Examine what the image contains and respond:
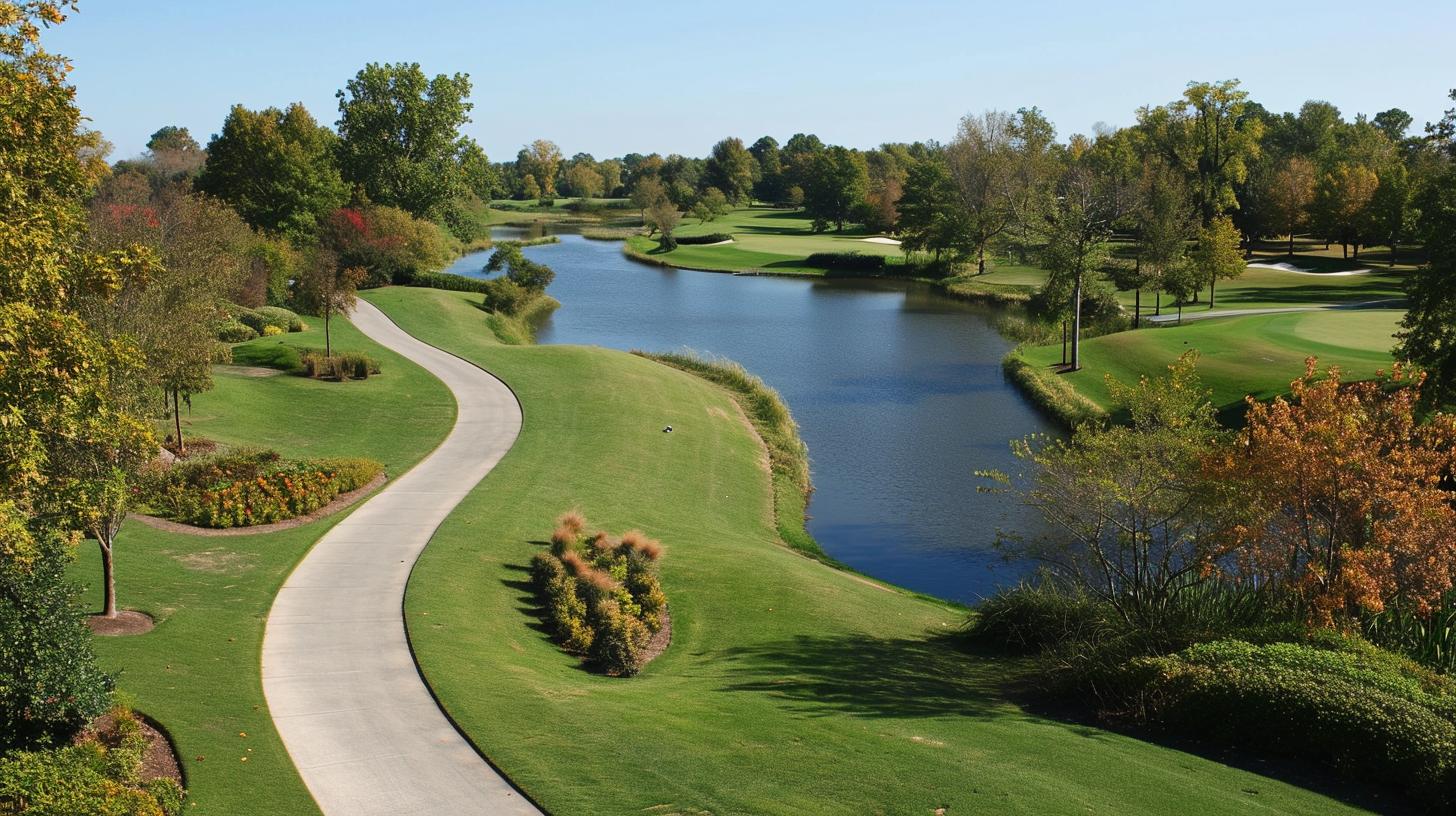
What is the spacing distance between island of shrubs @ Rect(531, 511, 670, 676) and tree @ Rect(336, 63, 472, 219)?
56790 mm

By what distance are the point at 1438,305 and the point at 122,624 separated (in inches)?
1264

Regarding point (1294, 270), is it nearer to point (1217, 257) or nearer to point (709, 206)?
point (1217, 257)

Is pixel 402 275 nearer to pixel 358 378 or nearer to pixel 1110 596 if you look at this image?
pixel 358 378

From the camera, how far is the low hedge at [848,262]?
330 feet

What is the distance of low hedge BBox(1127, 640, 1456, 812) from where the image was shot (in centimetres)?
1280

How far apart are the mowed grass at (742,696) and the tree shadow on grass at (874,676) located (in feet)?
0.17

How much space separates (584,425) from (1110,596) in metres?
20.3

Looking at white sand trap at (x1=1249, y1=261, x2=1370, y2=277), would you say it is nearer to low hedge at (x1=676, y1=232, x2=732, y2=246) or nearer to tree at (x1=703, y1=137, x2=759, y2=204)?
low hedge at (x1=676, y1=232, x2=732, y2=246)

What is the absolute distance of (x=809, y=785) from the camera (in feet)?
40.8

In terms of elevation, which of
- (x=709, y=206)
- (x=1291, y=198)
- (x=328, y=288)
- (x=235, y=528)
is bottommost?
(x=235, y=528)

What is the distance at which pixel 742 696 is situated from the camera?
16.2m

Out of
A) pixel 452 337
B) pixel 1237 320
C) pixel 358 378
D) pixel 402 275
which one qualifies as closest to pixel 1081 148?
pixel 1237 320

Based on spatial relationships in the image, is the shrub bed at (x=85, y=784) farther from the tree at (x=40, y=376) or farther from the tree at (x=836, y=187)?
the tree at (x=836, y=187)

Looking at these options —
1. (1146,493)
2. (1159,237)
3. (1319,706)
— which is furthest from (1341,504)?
(1159,237)
